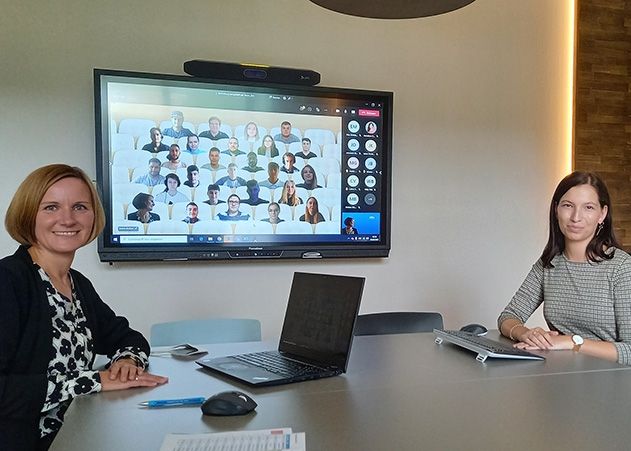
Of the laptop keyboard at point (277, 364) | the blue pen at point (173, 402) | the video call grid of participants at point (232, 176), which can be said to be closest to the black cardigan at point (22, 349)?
the blue pen at point (173, 402)

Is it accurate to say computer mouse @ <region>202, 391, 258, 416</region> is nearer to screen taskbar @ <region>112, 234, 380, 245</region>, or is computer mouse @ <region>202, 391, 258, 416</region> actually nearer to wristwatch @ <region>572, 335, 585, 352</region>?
wristwatch @ <region>572, 335, 585, 352</region>

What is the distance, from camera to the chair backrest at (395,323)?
2.62m

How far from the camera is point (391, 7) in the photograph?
5.47 feet

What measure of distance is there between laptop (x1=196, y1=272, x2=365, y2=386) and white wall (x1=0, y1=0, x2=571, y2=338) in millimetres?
1529

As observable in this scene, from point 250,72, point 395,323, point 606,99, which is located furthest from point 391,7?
point 606,99

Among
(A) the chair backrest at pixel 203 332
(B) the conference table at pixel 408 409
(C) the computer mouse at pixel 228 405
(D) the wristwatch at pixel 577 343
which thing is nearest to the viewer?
(B) the conference table at pixel 408 409

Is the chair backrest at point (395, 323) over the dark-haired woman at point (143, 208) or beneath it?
beneath

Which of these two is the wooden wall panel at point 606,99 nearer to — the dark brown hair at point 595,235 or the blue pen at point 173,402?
the dark brown hair at point 595,235

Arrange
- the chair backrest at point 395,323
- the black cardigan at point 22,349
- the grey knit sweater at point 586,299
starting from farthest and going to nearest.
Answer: the chair backrest at point 395,323 → the grey knit sweater at point 586,299 → the black cardigan at point 22,349

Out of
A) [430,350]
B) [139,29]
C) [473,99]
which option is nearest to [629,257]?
[430,350]

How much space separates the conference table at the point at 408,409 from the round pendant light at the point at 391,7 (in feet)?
3.40

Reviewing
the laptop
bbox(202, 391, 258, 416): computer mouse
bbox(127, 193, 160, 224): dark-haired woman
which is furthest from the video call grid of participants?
bbox(202, 391, 258, 416): computer mouse

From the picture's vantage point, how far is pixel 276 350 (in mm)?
1869

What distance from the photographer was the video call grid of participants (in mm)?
2984
